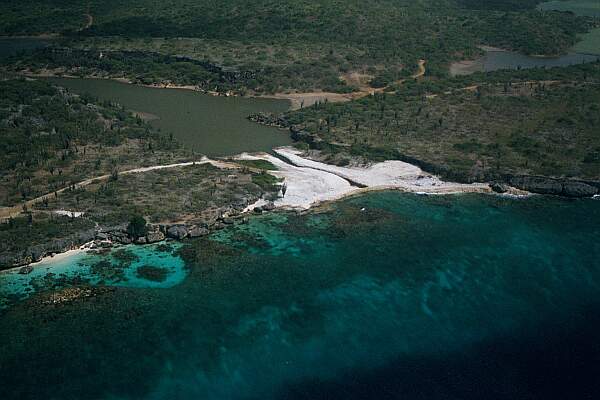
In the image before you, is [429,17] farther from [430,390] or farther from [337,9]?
[430,390]

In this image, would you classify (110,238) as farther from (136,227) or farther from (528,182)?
(528,182)

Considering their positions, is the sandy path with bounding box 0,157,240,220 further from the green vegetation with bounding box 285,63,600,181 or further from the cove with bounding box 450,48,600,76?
the cove with bounding box 450,48,600,76

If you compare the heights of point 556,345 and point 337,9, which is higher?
point 337,9

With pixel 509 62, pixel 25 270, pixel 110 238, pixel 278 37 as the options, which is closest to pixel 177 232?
pixel 110 238

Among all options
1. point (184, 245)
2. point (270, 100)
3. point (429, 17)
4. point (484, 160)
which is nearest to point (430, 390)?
point (184, 245)

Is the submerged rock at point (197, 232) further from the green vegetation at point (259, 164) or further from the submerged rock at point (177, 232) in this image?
the green vegetation at point (259, 164)

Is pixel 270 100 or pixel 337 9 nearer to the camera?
pixel 270 100

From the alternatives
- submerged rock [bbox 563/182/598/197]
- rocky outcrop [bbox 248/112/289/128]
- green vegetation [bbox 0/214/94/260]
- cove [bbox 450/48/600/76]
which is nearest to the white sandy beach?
submerged rock [bbox 563/182/598/197]
